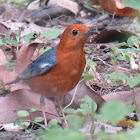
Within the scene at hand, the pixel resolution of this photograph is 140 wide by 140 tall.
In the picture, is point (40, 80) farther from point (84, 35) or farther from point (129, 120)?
point (129, 120)

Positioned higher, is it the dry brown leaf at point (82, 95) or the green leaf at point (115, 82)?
the dry brown leaf at point (82, 95)

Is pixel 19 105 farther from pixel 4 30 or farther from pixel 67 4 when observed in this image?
pixel 67 4

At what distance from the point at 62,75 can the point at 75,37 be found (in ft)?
1.66

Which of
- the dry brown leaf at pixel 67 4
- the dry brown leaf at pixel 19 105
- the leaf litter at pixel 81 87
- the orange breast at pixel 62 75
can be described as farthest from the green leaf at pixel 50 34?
the dry brown leaf at pixel 67 4

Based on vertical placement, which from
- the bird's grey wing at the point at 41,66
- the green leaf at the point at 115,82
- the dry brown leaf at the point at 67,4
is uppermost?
the bird's grey wing at the point at 41,66

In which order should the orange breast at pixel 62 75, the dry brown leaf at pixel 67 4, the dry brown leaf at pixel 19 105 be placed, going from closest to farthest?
1. the dry brown leaf at pixel 19 105
2. the orange breast at pixel 62 75
3. the dry brown leaf at pixel 67 4

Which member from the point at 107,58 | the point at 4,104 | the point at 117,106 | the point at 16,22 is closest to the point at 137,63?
the point at 107,58

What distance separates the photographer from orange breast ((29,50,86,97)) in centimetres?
416

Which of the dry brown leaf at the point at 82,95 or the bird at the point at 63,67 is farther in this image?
the dry brown leaf at the point at 82,95

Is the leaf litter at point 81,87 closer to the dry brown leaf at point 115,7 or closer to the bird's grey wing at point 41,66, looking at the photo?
the bird's grey wing at point 41,66

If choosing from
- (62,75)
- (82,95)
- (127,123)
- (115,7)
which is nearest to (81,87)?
(82,95)

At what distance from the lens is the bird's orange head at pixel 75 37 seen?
4.22 metres

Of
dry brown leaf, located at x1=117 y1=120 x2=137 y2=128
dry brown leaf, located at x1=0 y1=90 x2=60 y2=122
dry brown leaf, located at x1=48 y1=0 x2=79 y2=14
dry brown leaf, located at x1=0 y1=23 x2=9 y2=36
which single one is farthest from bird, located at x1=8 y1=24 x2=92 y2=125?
dry brown leaf, located at x1=48 y1=0 x2=79 y2=14

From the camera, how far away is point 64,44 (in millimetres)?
4391
